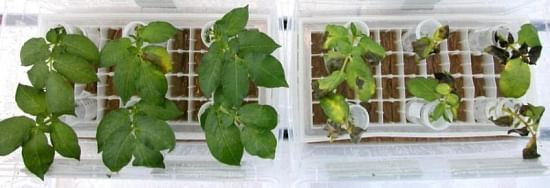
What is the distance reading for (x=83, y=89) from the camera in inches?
31.1

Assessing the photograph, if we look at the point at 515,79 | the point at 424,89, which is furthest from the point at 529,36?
the point at 424,89

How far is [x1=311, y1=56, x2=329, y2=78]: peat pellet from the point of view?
80cm

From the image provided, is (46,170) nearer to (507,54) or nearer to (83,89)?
(83,89)

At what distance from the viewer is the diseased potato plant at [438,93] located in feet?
2.29

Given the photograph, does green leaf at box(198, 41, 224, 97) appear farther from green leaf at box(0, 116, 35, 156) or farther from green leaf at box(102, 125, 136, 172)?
green leaf at box(0, 116, 35, 156)

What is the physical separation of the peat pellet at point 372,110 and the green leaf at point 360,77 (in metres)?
0.11

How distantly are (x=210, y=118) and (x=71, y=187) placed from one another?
404mm

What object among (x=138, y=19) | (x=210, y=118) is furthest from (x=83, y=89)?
(x=210, y=118)

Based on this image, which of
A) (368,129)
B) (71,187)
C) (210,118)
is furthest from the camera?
(71,187)

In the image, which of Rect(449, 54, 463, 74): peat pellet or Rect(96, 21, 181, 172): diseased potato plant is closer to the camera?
Rect(96, 21, 181, 172): diseased potato plant

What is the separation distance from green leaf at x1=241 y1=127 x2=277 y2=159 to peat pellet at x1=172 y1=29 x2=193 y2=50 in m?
0.24

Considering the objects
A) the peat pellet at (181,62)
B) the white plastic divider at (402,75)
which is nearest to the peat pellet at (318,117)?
the white plastic divider at (402,75)

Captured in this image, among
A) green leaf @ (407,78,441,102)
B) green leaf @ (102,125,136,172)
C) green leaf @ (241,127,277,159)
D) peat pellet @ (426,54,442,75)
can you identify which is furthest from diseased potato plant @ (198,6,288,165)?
peat pellet @ (426,54,442,75)

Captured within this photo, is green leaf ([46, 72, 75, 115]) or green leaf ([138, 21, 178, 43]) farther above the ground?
green leaf ([138, 21, 178, 43])
